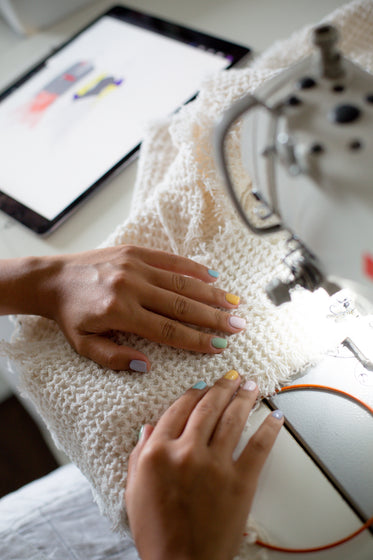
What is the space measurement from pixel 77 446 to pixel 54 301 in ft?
0.66

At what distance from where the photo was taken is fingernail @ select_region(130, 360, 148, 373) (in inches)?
24.7

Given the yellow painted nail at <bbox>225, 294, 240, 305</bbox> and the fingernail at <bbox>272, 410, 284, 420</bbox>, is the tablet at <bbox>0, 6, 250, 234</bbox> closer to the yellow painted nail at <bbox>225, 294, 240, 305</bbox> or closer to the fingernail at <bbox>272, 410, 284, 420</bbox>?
the yellow painted nail at <bbox>225, 294, 240, 305</bbox>

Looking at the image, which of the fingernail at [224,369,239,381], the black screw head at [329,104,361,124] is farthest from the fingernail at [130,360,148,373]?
the black screw head at [329,104,361,124]

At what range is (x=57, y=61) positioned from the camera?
3.51 ft

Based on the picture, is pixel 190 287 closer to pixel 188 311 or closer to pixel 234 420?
pixel 188 311

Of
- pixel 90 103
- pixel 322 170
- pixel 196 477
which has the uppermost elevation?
pixel 90 103

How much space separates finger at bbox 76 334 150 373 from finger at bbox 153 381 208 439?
0.22 feet

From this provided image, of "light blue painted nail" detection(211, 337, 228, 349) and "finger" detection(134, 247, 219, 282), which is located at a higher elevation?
"finger" detection(134, 247, 219, 282)

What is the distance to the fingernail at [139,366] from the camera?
2.06 feet

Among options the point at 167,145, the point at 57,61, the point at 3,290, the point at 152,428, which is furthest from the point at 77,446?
the point at 57,61

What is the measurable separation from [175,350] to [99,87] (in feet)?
2.05

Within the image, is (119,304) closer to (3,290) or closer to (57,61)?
(3,290)

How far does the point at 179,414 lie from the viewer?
1.90 feet

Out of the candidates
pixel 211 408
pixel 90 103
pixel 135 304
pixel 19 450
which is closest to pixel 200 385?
pixel 211 408
